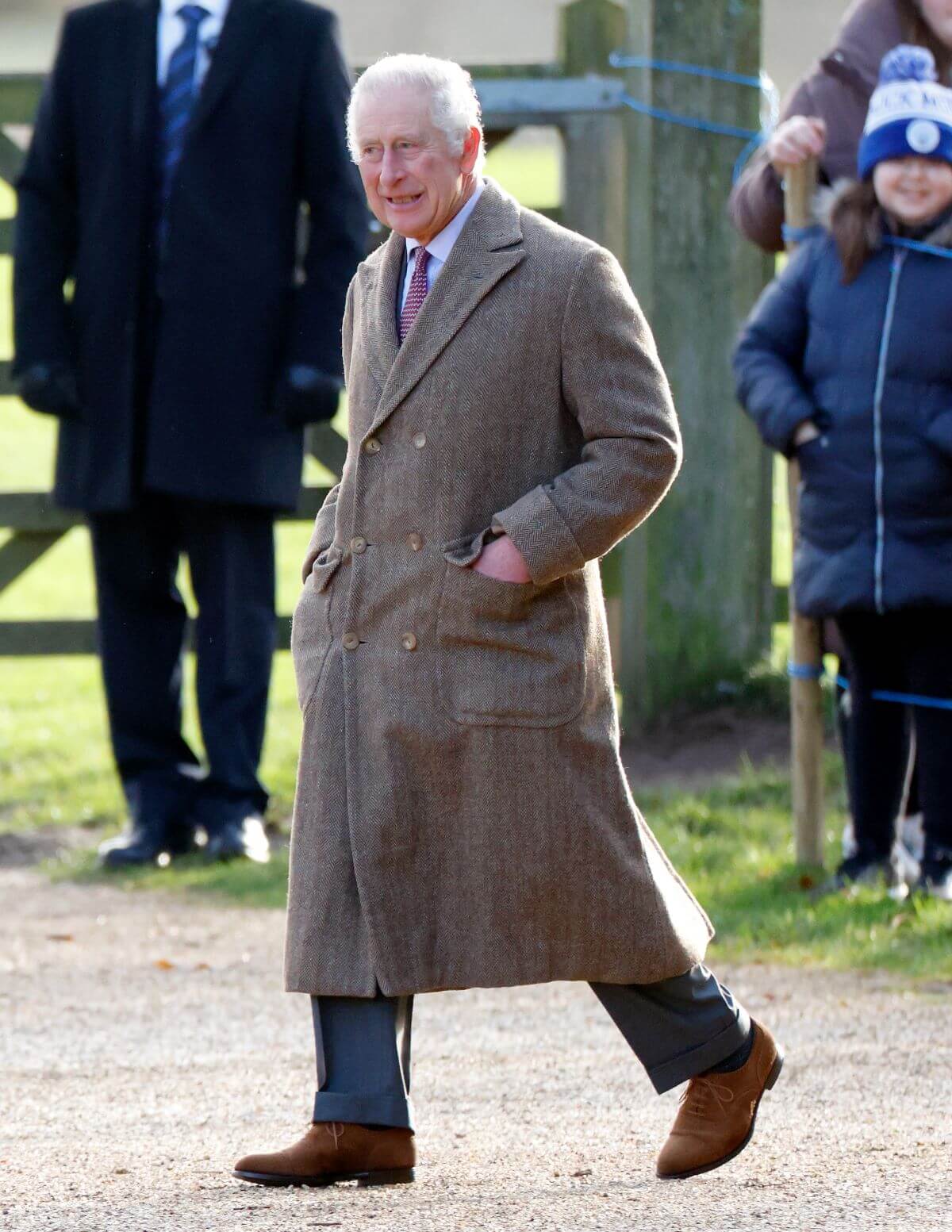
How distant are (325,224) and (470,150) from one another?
2.76 m

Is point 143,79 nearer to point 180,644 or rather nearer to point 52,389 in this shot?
point 52,389

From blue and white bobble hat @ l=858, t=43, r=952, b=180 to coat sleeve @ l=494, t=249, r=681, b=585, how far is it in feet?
7.01

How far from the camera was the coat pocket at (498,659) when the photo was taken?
3.26m

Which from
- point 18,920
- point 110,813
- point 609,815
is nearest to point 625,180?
point 110,813

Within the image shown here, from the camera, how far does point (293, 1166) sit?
327 cm

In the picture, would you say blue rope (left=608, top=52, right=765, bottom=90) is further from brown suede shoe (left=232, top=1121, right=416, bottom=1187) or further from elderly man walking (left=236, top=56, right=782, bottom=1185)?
brown suede shoe (left=232, top=1121, right=416, bottom=1187)

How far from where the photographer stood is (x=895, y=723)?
217 inches

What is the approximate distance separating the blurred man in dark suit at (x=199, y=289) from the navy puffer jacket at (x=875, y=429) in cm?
133

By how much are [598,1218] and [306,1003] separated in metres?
1.91

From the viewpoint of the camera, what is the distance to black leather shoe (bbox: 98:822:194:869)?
623 cm

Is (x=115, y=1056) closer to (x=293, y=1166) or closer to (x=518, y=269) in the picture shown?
(x=293, y=1166)

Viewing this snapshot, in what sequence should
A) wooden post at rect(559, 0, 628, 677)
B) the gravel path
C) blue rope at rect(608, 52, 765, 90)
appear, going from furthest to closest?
wooden post at rect(559, 0, 628, 677) < blue rope at rect(608, 52, 765, 90) < the gravel path

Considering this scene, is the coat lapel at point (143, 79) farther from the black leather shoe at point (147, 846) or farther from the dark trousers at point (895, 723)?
the dark trousers at point (895, 723)

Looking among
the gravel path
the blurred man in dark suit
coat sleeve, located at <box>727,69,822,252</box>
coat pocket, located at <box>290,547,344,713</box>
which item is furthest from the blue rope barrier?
coat pocket, located at <box>290,547,344,713</box>
